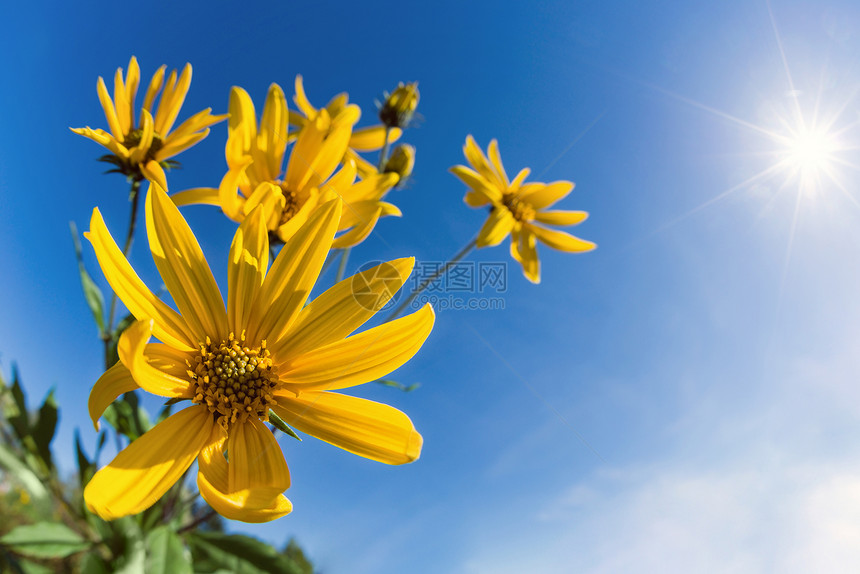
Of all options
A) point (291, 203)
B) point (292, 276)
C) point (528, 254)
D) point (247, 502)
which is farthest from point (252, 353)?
point (528, 254)

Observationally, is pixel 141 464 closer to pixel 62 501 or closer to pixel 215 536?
pixel 215 536

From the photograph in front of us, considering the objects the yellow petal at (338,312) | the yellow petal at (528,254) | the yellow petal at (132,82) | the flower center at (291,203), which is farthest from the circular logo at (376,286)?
the yellow petal at (528,254)

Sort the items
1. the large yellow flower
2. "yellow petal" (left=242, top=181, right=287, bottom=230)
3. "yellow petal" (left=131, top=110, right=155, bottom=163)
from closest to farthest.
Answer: the large yellow flower
"yellow petal" (left=242, top=181, right=287, bottom=230)
"yellow petal" (left=131, top=110, right=155, bottom=163)

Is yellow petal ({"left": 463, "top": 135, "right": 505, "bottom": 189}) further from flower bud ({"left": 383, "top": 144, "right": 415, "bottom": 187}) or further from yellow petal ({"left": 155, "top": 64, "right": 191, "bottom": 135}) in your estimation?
yellow petal ({"left": 155, "top": 64, "right": 191, "bottom": 135})

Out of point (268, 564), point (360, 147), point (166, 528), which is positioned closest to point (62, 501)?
point (166, 528)

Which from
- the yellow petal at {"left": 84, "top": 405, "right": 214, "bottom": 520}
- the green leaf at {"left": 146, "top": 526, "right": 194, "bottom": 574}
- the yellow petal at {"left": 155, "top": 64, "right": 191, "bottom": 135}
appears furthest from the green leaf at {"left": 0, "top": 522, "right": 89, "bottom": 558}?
the yellow petal at {"left": 155, "top": 64, "right": 191, "bottom": 135}

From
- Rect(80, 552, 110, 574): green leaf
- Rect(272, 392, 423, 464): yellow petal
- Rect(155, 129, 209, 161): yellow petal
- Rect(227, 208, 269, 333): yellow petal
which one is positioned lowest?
Rect(80, 552, 110, 574): green leaf

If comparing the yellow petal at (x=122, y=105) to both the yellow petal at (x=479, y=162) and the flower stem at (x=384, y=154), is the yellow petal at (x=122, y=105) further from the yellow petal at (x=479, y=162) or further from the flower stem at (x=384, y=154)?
the yellow petal at (x=479, y=162)

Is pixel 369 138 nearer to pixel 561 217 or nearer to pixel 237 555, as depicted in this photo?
pixel 561 217
